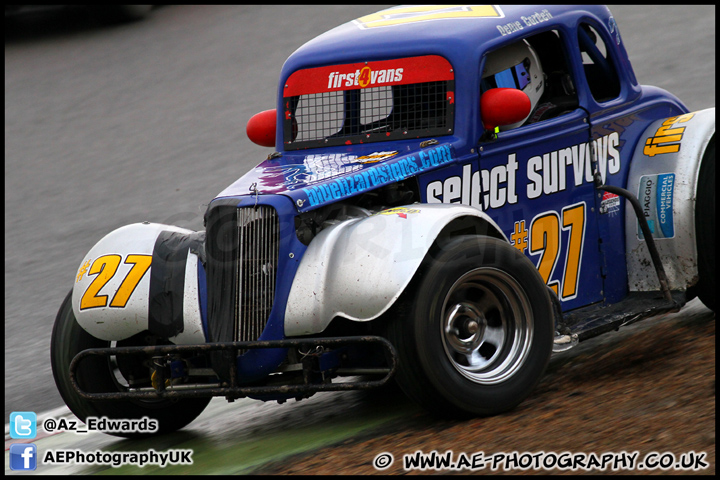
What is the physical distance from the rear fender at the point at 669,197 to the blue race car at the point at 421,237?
0.04 feet

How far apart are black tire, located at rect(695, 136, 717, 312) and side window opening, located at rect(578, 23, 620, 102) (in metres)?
0.74

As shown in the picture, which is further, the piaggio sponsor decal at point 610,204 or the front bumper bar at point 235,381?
the piaggio sponsor decal at point 610,204

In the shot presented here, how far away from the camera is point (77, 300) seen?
5141mm

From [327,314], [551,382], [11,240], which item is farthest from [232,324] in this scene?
[11,240]

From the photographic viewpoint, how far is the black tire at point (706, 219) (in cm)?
586

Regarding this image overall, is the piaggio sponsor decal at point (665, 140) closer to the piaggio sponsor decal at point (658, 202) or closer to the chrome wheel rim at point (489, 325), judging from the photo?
the piaggio sponsor decal at point (658, 202)

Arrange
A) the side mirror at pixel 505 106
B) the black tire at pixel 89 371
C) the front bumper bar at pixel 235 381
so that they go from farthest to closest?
the side mirror at pixel 505 106 → the black tire at pixel 89 371 → the front bumper bar at pixel 235 381

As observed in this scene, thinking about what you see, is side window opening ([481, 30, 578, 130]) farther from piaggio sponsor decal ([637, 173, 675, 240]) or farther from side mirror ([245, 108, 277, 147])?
side mirror ([245, 108, 277, 147])

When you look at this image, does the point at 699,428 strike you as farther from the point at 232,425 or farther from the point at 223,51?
the point at 223,51

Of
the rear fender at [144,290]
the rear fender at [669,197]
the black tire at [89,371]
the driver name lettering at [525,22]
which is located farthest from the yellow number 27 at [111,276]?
the rear fender at [669,197]

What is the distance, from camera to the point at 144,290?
5027 mm

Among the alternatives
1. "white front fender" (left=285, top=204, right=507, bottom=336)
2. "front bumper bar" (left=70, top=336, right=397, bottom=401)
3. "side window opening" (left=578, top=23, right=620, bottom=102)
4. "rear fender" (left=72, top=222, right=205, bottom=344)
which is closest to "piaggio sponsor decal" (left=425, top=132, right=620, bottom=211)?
"side window opening" (left=578, top=23, right=620, bottom=102)

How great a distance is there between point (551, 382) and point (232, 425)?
6.13 ft

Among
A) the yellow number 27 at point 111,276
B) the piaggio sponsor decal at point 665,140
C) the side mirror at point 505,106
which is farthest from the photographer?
the piaggio sponsor decal at point 665,140
